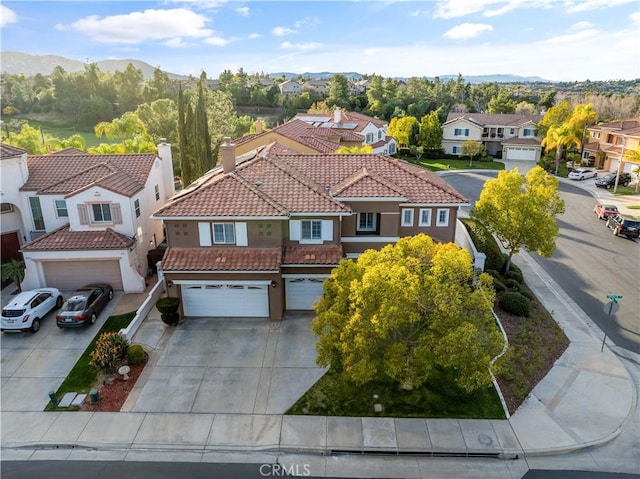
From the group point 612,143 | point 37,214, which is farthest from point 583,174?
point 37,214

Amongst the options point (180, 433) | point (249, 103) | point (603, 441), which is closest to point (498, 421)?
point (603, 441)

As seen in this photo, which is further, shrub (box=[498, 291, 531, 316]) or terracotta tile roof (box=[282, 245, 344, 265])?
shrub (box=[498, 291, 531, 316])

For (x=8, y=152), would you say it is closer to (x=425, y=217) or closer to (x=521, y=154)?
(x=425, y=217)

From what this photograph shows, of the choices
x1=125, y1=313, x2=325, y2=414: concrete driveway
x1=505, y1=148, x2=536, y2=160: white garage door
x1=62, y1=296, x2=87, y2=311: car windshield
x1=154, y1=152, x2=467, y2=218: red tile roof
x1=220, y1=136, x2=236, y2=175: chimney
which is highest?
x1=220, y1=136, x2=236, y2=175: chimney

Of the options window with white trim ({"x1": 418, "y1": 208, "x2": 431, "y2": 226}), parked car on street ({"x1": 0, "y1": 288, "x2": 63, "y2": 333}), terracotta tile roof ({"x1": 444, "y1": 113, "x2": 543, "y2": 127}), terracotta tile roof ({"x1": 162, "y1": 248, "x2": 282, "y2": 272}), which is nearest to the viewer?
parked car on street ({"x1": 0, "y1": 288, "x2": 63, "y2": 333})

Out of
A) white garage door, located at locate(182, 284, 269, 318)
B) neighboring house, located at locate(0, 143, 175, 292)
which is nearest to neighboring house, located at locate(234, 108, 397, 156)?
neighboring house, located at locate(0, 143, 175, 292)

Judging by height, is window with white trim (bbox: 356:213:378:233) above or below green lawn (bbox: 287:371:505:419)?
above

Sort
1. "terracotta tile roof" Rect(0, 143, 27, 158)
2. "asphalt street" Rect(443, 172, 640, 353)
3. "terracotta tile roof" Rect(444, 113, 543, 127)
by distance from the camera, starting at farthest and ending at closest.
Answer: "terracotta tile roof" Rect(444, 113, 543, 127) → "terracotta tile roof" Rect(0, 143, 27, 158) → "asphalt street" Rect(443, 172, 640, 353)

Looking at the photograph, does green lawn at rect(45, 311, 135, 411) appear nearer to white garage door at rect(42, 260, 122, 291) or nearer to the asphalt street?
white garage door at rect(42, 260, 122, 291)
